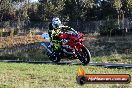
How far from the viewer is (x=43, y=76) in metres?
36.3

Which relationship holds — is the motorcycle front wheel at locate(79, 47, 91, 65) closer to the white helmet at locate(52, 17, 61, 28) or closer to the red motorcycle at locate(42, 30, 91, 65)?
the red motorcycle at locate(42, 30, 91, 65)

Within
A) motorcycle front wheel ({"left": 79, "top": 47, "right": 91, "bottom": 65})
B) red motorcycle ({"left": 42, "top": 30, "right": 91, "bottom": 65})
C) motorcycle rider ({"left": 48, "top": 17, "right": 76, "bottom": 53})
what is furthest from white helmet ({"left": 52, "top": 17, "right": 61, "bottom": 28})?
motorcycle front wheel ({"left": 79, "top": 47, "right": 91, "bottom": 65})

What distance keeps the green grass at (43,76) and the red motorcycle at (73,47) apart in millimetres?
23072

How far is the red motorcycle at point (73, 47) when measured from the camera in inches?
290

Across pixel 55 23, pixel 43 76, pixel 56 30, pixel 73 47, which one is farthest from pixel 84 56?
pixel 43 76

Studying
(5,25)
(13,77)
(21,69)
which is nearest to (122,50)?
(21,69)

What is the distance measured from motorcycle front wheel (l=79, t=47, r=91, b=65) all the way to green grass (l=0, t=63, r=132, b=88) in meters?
23.0

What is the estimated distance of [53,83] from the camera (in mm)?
32406

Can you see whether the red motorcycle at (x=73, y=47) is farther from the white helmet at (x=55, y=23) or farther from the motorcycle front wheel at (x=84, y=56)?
the white helmet at (x=55, y=23)

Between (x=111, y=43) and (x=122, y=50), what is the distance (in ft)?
6.85

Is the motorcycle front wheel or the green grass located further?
the green grass

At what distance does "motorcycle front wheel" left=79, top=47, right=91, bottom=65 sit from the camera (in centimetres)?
743

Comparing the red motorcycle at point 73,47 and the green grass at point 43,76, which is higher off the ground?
the red motorcycle at point 73,47

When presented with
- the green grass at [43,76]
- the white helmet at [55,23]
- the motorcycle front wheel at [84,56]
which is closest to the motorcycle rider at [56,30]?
the white helmet at [55,23]
